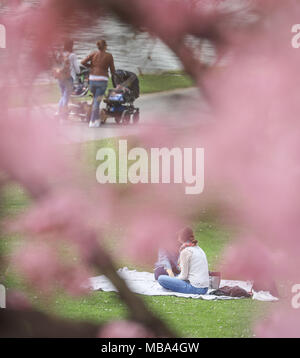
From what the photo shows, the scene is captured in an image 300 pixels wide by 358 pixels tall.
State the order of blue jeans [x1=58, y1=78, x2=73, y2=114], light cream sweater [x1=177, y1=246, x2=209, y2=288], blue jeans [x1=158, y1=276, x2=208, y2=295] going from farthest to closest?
blue jeans [x1=158, y1=276, x2=208, y2=295] < light cream sweater [x1=177, y1=246, x2=209, y2=288] < blue jeans [x1=58, y1=78, x2=73, y2=114]

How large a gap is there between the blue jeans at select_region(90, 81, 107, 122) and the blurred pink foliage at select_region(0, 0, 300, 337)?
0.32 feet

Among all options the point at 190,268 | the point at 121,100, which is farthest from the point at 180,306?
the point at 121,100

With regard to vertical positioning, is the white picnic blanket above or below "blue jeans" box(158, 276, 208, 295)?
above

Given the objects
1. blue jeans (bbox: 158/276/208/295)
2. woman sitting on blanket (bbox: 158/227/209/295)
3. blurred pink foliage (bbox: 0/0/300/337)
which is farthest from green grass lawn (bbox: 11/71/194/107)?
blue jeans (bbox: 158/276/208/295)

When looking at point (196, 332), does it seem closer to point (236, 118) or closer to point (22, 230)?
point (22, 230)

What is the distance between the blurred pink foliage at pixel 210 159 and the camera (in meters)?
0.53

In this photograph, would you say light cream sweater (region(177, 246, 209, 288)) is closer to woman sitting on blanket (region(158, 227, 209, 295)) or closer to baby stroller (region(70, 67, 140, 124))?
woman sitting on blanket (region(158, 227, 209, 295))

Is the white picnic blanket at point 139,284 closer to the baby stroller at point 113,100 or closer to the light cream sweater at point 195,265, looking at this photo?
the light cream sweater at point 195,265

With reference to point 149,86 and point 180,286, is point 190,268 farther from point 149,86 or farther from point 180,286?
point 149,86

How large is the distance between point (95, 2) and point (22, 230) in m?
0.27

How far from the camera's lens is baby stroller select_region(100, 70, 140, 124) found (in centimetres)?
68

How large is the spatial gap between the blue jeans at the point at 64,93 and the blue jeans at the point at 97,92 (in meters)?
0.03

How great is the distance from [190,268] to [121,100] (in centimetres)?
37

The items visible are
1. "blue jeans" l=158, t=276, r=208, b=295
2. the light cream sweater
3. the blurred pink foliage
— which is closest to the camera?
the blurred pink foliage
